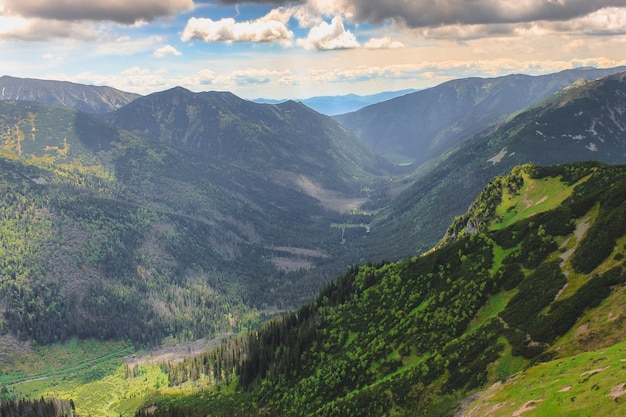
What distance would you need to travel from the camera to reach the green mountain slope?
285 feet

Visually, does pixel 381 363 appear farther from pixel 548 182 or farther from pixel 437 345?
pixel 548 182

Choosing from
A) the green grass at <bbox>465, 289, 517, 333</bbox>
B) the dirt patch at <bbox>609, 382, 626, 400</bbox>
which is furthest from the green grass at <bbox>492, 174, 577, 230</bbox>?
the dirt patch at <bbox>609, 382, 626, 400</bbox>

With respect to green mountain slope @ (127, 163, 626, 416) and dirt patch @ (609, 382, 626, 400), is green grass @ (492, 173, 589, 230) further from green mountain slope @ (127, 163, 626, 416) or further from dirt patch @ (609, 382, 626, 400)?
dirt patch @ (609, 382, 626, 400)

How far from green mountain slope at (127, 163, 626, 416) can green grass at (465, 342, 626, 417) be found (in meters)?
0.35

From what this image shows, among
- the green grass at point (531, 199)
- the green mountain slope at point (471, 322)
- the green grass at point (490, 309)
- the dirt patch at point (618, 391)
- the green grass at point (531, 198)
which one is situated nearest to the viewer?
the dirt patch at point (618, 391)

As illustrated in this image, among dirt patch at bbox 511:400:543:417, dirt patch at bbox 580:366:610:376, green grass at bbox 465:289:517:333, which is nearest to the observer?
dirt patch at bbox 580:366:610:376

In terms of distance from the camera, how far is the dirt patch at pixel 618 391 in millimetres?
55525

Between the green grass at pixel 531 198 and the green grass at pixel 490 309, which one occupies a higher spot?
the green grass at pixel 531 198

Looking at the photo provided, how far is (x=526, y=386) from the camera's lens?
74.9 metres

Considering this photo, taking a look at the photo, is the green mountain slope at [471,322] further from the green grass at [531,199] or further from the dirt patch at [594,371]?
the green grass at [531,199]

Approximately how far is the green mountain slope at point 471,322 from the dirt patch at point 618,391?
0.30 m

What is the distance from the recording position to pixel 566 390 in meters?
64.6

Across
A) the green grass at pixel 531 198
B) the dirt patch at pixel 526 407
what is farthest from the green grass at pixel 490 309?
the green grass at pixel 531 198

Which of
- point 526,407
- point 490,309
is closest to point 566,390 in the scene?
point 526,407
